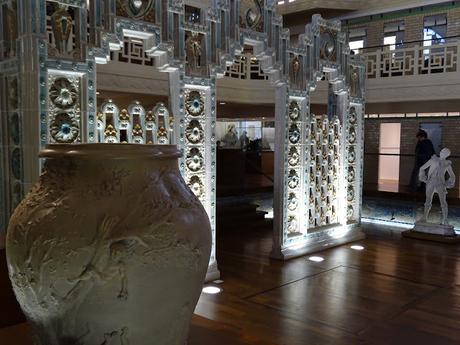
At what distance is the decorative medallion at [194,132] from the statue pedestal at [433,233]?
375 centimetres

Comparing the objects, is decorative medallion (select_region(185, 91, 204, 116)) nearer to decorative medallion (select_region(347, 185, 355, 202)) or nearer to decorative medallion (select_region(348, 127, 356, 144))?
decorative medallion (select_region(348, 127, 356, 144))

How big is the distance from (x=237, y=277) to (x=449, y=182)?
366 cm

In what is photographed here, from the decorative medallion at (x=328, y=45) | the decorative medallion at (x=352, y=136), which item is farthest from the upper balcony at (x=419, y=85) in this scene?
the decorative medallion at (x=328, y=45)

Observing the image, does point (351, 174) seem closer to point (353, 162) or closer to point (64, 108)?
point (353, 162)

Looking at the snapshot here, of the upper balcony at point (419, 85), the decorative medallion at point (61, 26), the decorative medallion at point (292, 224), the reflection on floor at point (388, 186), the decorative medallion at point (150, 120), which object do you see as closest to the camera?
the decorative medallion at point (61, 26)

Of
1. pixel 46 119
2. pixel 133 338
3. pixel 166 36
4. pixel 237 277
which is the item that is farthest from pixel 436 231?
pixel 133 338

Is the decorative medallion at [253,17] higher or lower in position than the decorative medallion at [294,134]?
higher

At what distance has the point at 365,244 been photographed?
20.7 feet

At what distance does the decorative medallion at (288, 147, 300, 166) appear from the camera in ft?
17.8

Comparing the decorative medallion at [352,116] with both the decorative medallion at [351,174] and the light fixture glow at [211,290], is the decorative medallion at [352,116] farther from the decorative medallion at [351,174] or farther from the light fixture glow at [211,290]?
the light fixture glow at [211,290]

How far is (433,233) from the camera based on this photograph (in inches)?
263

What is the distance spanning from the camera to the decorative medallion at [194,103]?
4.39 m

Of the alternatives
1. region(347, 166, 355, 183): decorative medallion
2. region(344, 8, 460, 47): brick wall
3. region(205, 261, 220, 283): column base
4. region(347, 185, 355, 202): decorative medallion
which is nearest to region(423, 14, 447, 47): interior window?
region(344, 8, 460, 47): brick wall

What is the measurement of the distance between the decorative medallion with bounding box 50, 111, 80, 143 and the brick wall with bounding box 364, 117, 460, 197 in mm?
6740
